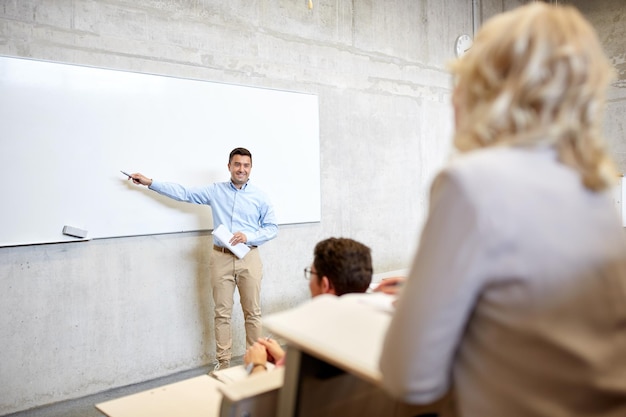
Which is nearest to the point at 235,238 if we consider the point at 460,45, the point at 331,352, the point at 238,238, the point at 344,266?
the point at 238,238

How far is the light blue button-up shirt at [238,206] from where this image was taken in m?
3.79

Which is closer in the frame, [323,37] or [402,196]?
[323,37]

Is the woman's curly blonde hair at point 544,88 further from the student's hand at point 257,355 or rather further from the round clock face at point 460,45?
the round clock face at point 460,45

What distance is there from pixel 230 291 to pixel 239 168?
97cm

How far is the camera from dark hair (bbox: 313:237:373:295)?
5.80 ft

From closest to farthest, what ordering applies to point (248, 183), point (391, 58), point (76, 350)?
1. point (76, 350)
2. point (248, 183)
3. point (391, 58)

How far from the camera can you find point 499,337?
2.47 feet

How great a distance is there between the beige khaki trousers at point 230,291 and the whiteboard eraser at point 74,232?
94cm

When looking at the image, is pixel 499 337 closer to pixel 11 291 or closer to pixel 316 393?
pixel 316 393

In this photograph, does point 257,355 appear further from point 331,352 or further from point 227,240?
point 227,240

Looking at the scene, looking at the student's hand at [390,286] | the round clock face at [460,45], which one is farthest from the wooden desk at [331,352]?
the round clock face at [460,45]

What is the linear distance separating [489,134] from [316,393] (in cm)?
63

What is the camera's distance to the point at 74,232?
334cm

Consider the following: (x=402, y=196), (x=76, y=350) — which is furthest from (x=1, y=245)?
(x=402, y=196)
